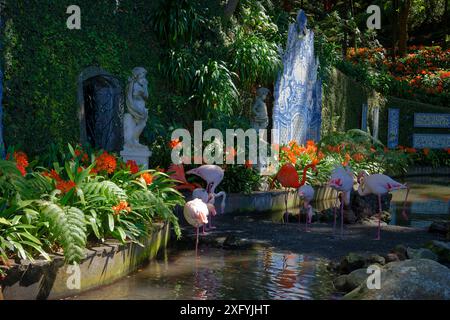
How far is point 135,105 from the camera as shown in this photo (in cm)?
992

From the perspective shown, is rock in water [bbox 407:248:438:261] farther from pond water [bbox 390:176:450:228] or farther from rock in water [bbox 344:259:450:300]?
pond water [bbox 390:176:450:228]

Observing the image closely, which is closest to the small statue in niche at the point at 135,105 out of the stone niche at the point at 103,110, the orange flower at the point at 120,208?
the stone niche at the point at 103,110

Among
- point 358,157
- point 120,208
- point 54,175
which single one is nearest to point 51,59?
point 54,175

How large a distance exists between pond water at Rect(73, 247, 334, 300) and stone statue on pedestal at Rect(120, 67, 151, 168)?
239 cm

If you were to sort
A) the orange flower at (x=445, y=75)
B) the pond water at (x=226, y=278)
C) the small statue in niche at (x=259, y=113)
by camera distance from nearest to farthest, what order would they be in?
the pond water at (x=226, y=278) < the small statue in niche at (x=259, y=113) < the orange flower at (x=445, y=75)

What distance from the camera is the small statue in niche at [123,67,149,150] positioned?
32.3 ft

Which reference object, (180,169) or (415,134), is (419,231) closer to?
(180,169)

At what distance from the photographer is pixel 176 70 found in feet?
42.2

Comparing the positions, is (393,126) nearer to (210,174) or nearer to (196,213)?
(210,174)

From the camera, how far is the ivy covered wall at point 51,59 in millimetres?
9258

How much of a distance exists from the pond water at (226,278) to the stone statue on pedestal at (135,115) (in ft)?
7.84

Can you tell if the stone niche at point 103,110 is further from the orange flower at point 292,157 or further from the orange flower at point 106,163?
the orange flower at point 106,163

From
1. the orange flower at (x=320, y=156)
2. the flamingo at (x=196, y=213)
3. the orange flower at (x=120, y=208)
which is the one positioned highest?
the orange flower at (x=320, y=156)

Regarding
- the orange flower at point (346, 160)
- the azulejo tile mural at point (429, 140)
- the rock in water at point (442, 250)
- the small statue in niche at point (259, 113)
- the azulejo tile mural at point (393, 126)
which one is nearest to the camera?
the rock in water at point (442, 250)
